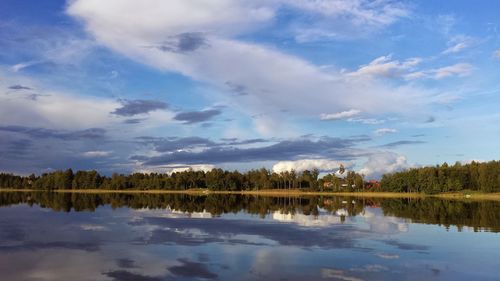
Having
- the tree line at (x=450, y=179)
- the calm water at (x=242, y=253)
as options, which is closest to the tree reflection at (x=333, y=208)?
the calm water at (x=242, y=253)

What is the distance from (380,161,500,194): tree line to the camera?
493ft

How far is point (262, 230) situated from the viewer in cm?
3497

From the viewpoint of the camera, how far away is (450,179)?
159m

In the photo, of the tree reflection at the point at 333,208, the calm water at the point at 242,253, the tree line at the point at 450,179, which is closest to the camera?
the calm water at the point at 242,253

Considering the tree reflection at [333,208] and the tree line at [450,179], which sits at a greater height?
the tree line at [450,179]

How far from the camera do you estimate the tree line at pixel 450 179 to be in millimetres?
150125

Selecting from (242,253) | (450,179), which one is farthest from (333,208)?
(450,179)

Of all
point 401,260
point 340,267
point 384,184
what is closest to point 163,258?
point 340,267

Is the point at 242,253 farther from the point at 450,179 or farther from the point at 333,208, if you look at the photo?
the point at 450,179

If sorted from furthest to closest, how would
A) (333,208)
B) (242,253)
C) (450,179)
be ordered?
1. (450,179)
2. (333,208)
3. (242,253)

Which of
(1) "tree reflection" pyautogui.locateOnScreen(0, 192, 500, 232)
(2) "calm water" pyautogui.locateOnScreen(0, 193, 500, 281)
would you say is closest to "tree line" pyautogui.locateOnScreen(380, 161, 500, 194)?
(1) "tree reflection" pyautogui.locateOnScreen(0, 192, 500, 232)

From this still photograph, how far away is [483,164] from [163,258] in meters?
162

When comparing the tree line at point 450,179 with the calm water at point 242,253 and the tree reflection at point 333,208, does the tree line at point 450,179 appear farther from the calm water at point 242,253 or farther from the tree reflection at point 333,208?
the calm water at point 242,253

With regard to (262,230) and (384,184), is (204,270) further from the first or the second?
(384,184)
